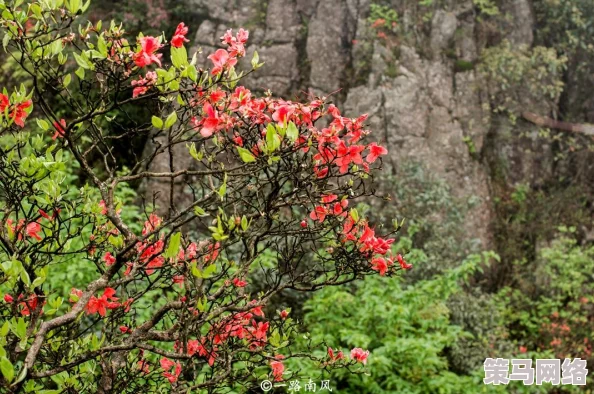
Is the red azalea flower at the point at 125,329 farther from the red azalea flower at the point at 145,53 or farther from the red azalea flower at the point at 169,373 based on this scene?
the red azalea flower at the point at 145,53

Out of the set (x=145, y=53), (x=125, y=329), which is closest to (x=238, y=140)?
(x=145, y=53)

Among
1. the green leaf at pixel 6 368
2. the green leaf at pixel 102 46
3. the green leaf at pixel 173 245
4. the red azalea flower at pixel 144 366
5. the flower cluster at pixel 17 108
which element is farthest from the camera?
the red azalea flower at pixel 144 366

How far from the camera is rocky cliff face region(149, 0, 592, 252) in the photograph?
9797mm

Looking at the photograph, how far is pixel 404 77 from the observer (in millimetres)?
10047

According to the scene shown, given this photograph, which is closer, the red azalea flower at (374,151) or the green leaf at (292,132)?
the green leaf at (292,132)

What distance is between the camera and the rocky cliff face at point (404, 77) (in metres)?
9.80

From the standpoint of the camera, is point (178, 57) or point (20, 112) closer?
point (178, 57)

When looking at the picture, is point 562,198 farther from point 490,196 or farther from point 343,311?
point 343,311

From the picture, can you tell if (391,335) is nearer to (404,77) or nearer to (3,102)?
(3,102)


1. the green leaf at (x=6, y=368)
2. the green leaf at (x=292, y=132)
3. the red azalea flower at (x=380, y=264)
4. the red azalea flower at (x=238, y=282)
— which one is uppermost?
the green leaf at (x=292, y=132)

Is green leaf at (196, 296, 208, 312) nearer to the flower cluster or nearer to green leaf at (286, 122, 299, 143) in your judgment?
green leaf at (286, 122, 299, 143)

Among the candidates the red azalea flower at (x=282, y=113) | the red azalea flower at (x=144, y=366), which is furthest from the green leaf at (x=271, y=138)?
the red azalea flower at (x=144, y=366)

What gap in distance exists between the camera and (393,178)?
8352 millimetres

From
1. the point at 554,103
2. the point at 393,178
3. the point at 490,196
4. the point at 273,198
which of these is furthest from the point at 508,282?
the point at 273,198
